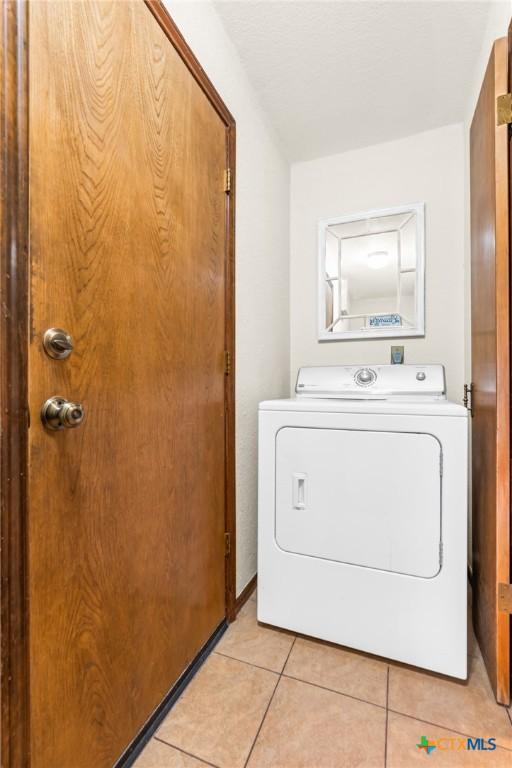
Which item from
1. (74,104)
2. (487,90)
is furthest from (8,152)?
(487,90)

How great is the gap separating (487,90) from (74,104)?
1.24 meters

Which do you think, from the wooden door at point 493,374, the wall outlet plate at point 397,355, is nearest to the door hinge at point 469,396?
the wooden door at point 493,374

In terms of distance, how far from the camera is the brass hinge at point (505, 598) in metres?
1.02

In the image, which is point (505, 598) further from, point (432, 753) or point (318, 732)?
point (318, 732)

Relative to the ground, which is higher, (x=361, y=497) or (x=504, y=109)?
(x=504, y=109)

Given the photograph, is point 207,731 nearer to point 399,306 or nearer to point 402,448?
point 402,448

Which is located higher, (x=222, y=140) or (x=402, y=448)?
(x=222, y=140)

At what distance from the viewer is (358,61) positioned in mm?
1502

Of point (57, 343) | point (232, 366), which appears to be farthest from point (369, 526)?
point (57, 343)

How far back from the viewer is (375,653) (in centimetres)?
121

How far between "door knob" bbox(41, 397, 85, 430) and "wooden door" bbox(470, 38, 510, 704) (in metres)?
1.11

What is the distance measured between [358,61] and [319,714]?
7.88 ft

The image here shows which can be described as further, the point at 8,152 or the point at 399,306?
the point at 399,306

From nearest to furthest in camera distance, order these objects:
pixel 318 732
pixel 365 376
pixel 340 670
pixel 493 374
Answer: pixel 318 732
pixel 493 374
pixel 340 670
pixel 365 376
